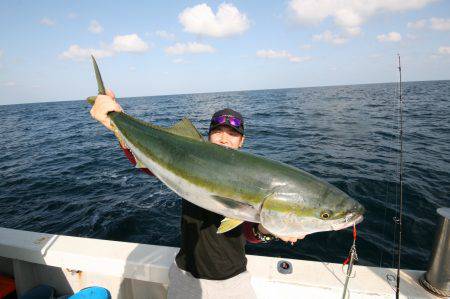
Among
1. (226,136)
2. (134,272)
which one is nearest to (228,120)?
(226,136)

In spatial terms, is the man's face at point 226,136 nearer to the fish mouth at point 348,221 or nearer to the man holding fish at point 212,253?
the man holding fish at point 212,253

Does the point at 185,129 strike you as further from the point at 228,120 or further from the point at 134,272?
the point at 134,272

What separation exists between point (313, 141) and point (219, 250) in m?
15.9

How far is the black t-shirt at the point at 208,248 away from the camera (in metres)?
2.93

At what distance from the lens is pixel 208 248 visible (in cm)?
292

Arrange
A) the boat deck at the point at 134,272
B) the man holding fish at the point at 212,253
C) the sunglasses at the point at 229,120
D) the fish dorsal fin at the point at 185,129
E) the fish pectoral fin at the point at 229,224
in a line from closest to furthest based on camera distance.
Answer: the fish pectoral fin at the point at 229,224 < the fish dorsal fin at the point at 185,129 < the man holding fish at the point at 212,253 < the sunglasses at the point at 229,120 < the boat deck at the point at 134,272

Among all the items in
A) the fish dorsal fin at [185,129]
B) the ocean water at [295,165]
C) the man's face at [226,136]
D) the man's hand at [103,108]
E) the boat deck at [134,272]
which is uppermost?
the man's hand at [103,108]

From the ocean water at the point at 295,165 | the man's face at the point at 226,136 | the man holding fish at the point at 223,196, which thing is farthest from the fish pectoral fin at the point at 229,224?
the ocean water at the point at 295,165

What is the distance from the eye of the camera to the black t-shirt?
293 centimetres

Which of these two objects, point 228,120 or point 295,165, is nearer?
point 228,120

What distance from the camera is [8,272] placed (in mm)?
4859

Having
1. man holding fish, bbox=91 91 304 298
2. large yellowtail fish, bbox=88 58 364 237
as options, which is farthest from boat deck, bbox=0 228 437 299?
large yellowtail fish, bbox=88 58 364 237

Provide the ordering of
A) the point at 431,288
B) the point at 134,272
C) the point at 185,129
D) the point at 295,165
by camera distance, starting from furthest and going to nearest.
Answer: the point at 295,165 → the point at 134,272 → the point at 431,288 → the point at 185,129

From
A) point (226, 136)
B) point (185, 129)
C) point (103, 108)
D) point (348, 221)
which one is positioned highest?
point (103, 108)
